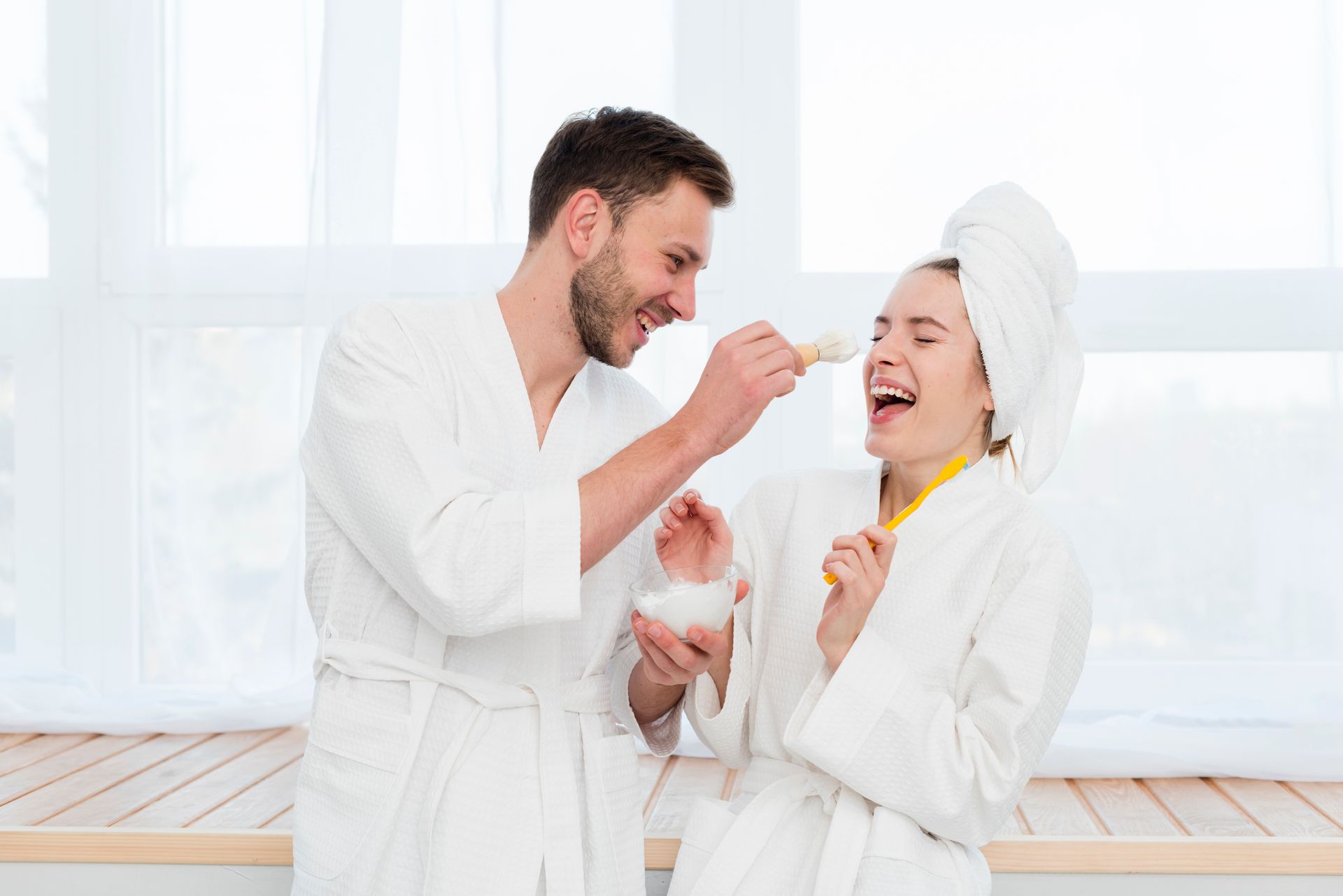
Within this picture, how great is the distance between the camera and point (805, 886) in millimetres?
1410

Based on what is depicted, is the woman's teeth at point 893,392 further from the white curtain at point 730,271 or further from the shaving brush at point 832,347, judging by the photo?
the white curtain at point 730,271

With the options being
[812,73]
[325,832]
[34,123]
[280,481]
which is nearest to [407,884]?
[325,832]

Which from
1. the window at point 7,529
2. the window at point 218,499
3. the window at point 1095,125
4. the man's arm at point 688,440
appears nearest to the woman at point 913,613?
the man's arm at point 688,440

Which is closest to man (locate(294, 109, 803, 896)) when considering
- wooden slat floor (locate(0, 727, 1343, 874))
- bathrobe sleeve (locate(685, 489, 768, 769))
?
bathrobe sleeve (locate(685, 489, 768, 769))

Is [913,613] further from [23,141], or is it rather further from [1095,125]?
[23,141]

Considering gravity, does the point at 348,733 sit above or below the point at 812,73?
below

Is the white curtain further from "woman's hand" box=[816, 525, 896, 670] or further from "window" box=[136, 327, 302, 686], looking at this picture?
"woman's hand" box=[816, 525, 896, 670]

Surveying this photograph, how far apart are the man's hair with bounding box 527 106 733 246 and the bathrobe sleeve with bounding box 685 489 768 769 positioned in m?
0.51

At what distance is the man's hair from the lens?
165 centimetres

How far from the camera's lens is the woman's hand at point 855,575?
1310 millimetres

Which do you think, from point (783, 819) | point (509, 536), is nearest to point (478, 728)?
point (509, 536)

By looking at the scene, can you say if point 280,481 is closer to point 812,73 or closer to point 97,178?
point 97,178

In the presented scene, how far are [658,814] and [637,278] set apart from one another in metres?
0.98

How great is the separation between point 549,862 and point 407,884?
0.58 feet
